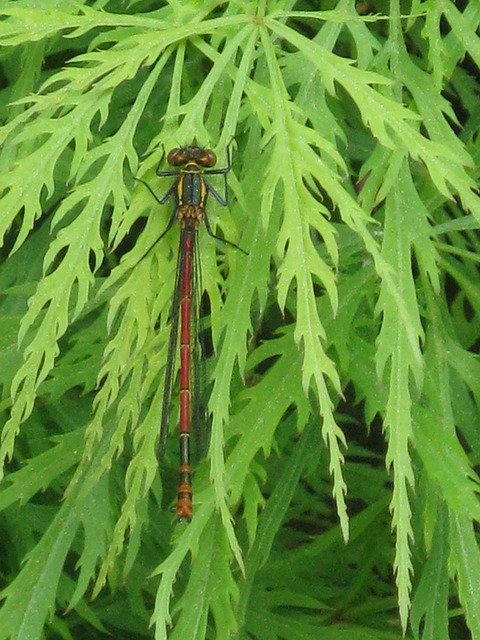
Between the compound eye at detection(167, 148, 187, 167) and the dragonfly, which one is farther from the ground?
the compound eye at detection(167, 148, 187, 167)

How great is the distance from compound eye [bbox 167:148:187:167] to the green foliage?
0.01 meters

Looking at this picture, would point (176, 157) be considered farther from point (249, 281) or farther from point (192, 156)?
point (249, 281)

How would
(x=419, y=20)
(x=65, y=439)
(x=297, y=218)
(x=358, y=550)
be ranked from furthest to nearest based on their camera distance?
1. (x=358, y=550)
2. (x=419, y=20)
3. (x=65, y=439)
4. (x=297, y=218)

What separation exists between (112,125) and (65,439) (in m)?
0.55

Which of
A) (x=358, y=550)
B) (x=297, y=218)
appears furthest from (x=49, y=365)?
(x=358, y=550)

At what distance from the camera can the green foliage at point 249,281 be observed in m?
0.87

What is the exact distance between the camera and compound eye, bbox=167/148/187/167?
0.95 metres

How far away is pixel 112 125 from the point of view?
Answer: 1.49m

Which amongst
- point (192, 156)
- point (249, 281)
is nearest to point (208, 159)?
point (192, 156)

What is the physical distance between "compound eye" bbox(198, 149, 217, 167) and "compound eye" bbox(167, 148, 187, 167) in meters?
0.02

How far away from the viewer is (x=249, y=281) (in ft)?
3.03

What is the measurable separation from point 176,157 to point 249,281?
0.52ft

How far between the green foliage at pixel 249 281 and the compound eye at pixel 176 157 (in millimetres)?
13

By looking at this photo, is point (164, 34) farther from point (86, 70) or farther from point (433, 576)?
point (433, 576)
